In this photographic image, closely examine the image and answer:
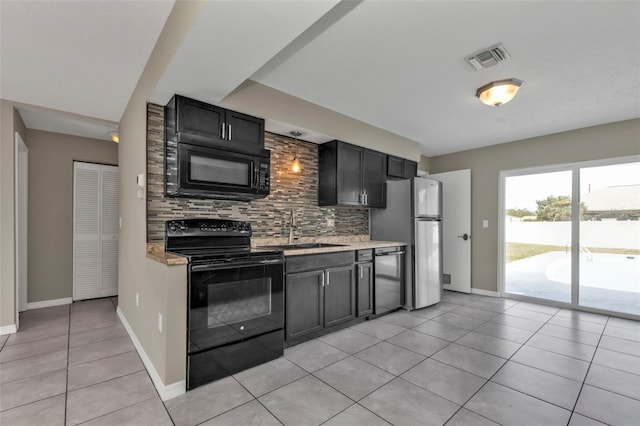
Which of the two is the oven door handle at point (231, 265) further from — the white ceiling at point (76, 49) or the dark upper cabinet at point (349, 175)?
the white ceiling at point (76, 49)

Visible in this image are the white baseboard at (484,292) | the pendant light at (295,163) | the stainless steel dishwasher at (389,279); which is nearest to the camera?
the pendant light at (295,163)

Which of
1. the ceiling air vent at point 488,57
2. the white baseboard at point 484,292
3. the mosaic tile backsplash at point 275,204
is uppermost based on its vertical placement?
the ceiling air vent at point 488,57

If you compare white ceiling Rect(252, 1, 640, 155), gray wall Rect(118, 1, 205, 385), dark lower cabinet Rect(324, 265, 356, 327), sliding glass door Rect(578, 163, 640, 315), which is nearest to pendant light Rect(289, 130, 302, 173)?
white ceiling Rect(252, 1, 640, 155)

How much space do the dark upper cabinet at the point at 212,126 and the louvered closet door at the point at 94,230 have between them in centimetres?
284

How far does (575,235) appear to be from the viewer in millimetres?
4242

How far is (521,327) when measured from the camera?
3.48m

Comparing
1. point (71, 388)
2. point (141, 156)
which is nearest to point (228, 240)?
point (141, 156)

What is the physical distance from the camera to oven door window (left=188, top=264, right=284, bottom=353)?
2133mm

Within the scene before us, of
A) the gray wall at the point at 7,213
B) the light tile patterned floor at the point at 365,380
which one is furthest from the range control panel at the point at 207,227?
the gray wall at the point at 7,213

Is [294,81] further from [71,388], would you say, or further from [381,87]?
[71,388]

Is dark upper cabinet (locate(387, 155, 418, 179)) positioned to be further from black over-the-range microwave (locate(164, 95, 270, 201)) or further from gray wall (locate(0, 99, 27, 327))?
gray wall (locate(0, 99, 27, 327))

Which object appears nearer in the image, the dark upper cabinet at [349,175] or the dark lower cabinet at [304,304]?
the dark lower cabinet at [304,304]

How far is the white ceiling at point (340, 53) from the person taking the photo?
1.83m

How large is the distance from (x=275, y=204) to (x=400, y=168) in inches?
88.5
